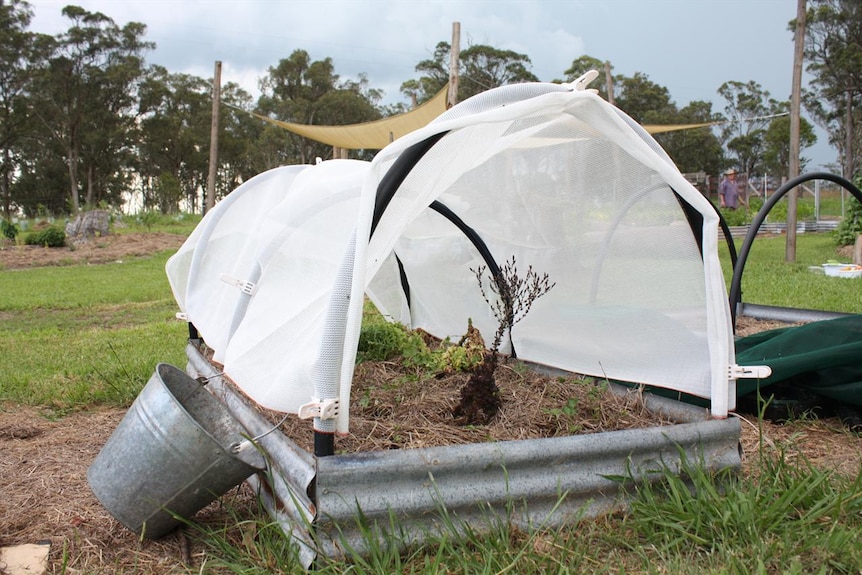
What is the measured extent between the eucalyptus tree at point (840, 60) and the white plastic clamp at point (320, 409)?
38.5 metres

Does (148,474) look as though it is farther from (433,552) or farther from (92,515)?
(433,552)

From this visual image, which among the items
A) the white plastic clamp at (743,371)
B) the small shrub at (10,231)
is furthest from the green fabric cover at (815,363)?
the small shrub at (10,231)

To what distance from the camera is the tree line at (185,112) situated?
3784 cm

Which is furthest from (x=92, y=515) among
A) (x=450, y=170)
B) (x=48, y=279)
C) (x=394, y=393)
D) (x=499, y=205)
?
(x=48, y=279)

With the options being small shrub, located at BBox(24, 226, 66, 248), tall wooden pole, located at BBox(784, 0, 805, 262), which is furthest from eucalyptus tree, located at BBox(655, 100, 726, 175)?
small shrub, located at BBox(24, 226, 66, 248)

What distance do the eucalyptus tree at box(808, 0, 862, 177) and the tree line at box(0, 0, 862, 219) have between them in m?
0.07

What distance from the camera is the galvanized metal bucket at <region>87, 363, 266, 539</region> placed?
217 cm

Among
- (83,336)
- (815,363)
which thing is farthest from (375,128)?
(815,363)

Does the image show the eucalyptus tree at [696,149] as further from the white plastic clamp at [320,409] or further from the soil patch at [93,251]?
the white plastic clamp at [320,409]

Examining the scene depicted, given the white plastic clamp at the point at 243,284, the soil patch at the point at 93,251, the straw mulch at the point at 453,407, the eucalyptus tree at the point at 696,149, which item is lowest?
the straw mulch at the point at 453,407

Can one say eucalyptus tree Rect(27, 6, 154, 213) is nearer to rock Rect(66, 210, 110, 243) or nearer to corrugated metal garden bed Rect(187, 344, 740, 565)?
rock Rect(66, 210, 110, 243)

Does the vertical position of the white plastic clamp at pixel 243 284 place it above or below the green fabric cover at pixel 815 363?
above

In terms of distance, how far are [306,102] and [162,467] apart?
43662 millimetres

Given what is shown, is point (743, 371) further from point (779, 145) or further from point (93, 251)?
point (779, 145)
